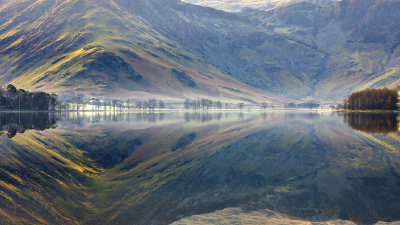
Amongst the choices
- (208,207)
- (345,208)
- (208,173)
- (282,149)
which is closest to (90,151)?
(208,173)

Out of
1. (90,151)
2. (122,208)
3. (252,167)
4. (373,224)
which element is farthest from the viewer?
(90,151)

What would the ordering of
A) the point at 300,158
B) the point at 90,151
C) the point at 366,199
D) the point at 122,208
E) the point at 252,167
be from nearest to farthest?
1. the point at 122,208
2. the point at 366,199
3. the point at 252,167
4. the point at 300,158
5. the point at 90,151

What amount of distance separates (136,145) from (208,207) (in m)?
27.6

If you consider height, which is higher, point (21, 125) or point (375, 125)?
point (21, 125)

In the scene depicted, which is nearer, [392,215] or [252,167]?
[392,215]

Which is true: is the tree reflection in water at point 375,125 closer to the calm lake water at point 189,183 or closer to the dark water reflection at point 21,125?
the calm lake water at point 189,183

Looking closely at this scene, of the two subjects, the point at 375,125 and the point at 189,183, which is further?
the point at 375,125

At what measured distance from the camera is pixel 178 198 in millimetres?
21750

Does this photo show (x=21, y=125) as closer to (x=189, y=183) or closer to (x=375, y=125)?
(x=189, y=183)

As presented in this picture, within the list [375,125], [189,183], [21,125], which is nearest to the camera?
[189,183]

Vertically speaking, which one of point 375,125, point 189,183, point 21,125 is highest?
point 21,125

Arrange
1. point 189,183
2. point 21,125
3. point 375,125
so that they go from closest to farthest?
point 189,183, point 21,125, point 375,125

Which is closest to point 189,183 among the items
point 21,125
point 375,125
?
point 21,125

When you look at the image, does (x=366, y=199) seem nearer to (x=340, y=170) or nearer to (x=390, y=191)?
(x=390, y=191)
